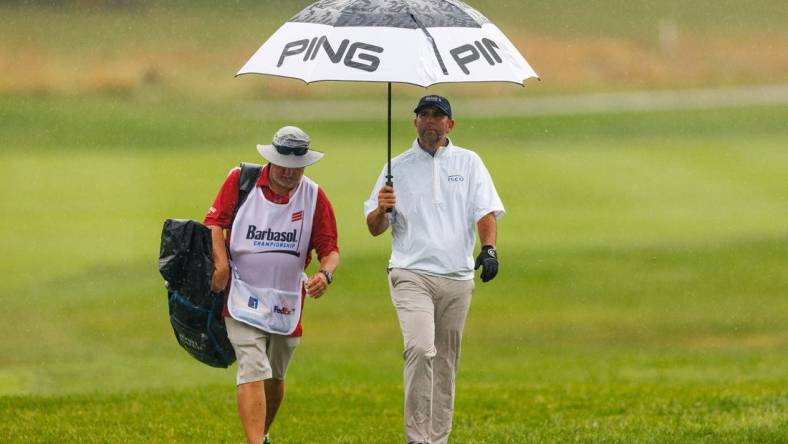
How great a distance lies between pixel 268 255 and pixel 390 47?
48.2 inches

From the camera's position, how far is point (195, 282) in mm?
8492

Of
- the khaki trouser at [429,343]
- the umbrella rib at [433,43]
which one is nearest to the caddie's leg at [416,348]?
the khaki trouser at [429,343]

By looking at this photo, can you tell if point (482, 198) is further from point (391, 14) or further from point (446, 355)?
point (391, 14)

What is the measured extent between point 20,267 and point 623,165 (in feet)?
39.5

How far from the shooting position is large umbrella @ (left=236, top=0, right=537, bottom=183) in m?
8.40

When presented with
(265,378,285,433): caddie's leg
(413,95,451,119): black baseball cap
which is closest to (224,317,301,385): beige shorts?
(265,378,285,433): caddie's leg

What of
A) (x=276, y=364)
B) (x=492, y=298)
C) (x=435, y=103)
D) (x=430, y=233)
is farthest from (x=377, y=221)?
(x=492, y=298)

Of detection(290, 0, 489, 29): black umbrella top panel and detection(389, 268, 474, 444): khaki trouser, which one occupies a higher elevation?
detection(290, 0, 489, 29): black umbrella top panel

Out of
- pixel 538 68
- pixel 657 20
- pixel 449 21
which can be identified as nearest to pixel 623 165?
pixel 538 68

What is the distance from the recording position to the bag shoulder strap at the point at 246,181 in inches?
335

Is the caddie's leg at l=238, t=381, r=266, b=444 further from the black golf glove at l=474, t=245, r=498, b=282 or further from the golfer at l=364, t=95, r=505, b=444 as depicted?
the black golf glove at l=474, t=245, r=498, b=282

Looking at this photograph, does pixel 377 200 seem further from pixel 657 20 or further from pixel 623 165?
pixel 657 20

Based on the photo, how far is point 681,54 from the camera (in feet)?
167

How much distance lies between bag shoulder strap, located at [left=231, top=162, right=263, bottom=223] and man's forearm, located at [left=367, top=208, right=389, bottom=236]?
2.07ft
